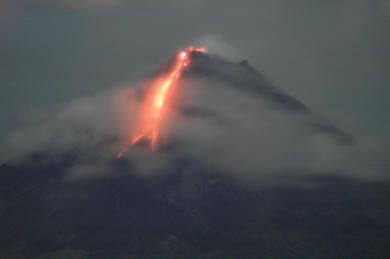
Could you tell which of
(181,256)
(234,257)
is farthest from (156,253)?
(234,257)

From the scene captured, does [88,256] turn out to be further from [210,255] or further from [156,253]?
[210,255]

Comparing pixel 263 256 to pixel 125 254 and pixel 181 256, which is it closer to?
pixel 181 256

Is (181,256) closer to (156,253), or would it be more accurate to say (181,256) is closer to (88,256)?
(156,253)

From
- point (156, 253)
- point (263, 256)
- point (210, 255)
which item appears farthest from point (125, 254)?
point (263, 256)

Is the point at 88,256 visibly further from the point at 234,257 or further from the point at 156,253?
the point at 234,257

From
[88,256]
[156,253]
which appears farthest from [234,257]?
A: [88,256]
